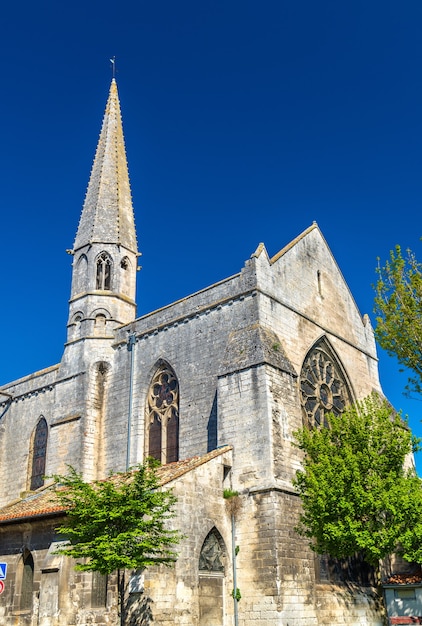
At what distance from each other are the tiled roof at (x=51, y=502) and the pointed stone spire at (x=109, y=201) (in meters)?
11.1

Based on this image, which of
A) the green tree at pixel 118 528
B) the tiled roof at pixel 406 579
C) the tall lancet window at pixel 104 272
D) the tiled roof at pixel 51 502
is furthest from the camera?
the tall lancet window at pixel 104 272

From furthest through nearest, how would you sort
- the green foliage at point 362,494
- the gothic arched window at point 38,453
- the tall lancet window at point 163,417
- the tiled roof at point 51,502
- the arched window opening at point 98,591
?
the gothic arched window at point 38,453, the tall lancet window at point 163,417, the tiled roof at point 51,502, the green foliage at point 362,494, the arched window opening at point 98,591

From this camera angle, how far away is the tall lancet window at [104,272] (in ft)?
81.9

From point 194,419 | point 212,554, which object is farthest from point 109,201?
point 212,554

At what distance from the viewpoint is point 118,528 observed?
1288 cm

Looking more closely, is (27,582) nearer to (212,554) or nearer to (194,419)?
(212,554)

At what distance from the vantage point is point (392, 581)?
1838cm

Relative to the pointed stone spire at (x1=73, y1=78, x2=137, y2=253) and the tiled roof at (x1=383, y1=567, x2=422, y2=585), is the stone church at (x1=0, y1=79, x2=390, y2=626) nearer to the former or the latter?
the pointed stone spire at (x1=73, y1=78, x2=137, y2=253)

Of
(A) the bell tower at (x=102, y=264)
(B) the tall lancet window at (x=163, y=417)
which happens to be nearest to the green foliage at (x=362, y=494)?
(B) the tall lancet window at (x=163, y=417)

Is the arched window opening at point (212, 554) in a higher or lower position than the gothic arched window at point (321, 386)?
lower

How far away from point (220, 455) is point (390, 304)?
19.9ft

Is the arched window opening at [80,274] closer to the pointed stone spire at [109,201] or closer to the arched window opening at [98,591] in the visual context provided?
the pointed stone spire at [109,201]

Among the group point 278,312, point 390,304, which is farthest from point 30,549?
point 390,304

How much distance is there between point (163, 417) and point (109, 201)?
1047 cm
